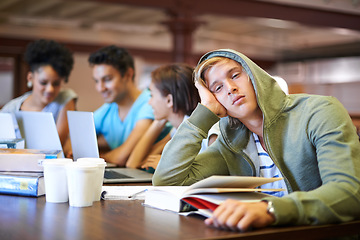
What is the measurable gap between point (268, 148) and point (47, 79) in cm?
207

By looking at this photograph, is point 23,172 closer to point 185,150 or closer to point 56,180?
point 56,180

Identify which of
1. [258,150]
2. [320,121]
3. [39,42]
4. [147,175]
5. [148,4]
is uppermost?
[148,4]

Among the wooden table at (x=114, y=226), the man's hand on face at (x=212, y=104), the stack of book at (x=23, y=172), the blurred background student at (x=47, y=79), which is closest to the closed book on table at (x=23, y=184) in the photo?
the stack of book at (x=23, y=172)

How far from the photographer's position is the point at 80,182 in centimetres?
130

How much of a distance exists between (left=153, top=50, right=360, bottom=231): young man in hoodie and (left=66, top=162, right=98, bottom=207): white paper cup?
0.90ft

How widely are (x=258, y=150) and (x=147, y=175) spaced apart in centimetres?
63

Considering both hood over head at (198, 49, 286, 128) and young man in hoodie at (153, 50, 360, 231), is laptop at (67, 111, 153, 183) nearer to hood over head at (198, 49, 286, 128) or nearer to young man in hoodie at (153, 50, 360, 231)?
young man in hoodie at (153, 50, 360, 231)

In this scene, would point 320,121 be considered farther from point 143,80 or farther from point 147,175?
point 143,80

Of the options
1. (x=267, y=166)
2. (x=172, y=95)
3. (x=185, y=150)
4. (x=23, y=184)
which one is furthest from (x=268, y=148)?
(x=172, y=95)

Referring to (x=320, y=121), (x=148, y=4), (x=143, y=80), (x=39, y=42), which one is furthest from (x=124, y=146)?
(x=143, y=80)

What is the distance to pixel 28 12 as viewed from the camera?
859cm

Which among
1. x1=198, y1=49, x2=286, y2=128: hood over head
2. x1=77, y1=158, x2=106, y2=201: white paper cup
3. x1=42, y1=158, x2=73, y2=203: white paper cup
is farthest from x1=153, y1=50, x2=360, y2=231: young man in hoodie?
x1=42, y1=158, x2=73, y2=203: white paper cup

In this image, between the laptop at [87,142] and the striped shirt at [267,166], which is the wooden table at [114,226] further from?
the laptop at [87,142]

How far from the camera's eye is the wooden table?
3.27ft
